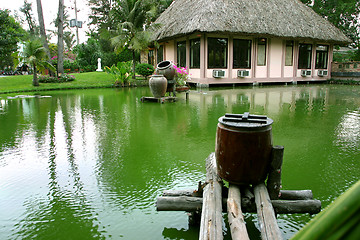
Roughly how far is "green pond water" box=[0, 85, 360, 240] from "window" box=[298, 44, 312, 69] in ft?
42.0

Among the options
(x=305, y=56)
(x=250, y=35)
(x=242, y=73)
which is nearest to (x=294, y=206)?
(x=242, y=73)

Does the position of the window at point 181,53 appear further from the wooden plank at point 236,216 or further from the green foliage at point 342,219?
the green foliage at point 342,219

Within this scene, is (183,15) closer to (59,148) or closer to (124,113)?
(124,113)

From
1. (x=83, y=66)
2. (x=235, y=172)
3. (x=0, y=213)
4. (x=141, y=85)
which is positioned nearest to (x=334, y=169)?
(x=235, y=172)

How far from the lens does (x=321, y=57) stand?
66.6 feet

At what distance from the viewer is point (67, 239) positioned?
7.95ft

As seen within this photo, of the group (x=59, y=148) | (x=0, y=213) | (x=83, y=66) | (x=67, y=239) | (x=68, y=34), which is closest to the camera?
(x=67, y=239)

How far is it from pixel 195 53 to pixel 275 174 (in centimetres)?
1447

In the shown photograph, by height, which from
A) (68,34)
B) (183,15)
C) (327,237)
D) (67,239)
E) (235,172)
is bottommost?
(67,239)

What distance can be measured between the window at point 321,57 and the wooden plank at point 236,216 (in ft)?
66.8

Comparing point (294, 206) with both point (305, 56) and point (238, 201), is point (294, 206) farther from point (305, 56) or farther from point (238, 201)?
point (305, 56)

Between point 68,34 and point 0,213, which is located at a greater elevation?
point 68,34

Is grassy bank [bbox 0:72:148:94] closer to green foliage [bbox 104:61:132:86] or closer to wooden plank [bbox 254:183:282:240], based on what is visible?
green foliage [bbox 104:61:132:86]

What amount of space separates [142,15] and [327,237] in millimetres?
18502
